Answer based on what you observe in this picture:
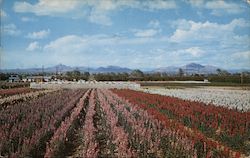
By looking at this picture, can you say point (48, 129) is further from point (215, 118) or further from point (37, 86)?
point (37, 86)

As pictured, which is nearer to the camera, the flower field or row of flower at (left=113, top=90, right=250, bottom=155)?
the flower field

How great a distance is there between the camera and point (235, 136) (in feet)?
30.1

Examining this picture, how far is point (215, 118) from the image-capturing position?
475 inches

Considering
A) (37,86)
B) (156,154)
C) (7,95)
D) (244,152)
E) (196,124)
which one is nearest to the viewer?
(156,154)

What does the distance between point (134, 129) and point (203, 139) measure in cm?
180

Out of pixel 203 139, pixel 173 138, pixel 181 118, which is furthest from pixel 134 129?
pixel 181 118

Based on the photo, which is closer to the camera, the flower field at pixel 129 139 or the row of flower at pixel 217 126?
the flower field at pixel 129 139

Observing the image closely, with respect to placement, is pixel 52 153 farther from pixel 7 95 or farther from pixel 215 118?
pixel 7 95

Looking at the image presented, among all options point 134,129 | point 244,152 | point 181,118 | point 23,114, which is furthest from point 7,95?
point 244,152

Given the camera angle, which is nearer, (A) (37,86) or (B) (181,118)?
(B) (181,118)

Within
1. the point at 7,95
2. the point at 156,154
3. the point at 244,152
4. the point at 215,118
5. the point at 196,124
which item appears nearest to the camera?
the point at 156,154

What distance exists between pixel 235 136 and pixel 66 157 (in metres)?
4.14

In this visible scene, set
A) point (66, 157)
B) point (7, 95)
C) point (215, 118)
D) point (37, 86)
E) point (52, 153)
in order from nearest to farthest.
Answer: point (52, 153), point (66, 157), point (215, 118), point (7, 95), point (37, 86)

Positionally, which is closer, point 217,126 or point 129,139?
point 129,139
